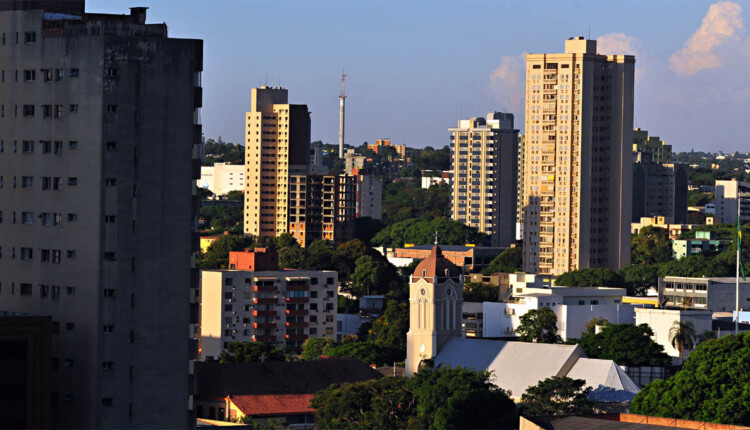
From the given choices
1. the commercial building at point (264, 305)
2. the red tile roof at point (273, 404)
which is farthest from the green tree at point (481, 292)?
the red tile roof at point (273, 404)

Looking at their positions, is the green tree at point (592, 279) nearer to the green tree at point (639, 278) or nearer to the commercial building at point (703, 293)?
the green tree at point (639, 278)

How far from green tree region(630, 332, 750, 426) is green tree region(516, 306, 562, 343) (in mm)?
35965

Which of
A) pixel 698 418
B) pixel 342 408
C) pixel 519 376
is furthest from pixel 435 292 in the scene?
pixel 698 418

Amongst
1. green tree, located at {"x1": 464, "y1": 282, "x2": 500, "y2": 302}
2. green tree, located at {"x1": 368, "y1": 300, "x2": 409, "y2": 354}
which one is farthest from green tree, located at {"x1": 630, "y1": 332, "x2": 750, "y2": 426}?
green tree, located at {"x1": 464, "y1": 282, "x2": 500, "y2": 302}

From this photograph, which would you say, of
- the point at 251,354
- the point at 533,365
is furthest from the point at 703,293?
the point at 251,354

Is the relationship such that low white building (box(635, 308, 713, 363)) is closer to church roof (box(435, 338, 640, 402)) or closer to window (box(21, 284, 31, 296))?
church roof (box(435, 338, 640, 402))

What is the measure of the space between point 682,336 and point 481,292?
47.8 m

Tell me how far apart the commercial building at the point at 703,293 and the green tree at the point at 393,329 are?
25.4 meters

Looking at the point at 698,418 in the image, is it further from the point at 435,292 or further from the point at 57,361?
the point at 57,361

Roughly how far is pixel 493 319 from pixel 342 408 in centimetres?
5519

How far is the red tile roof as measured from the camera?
10419 cm

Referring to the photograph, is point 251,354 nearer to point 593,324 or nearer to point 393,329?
point 393,329

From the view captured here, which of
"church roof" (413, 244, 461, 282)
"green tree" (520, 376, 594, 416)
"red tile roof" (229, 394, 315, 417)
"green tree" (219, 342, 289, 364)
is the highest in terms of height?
"church roof" (413, 244, 461, 282)

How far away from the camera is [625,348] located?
12188 centimetres
